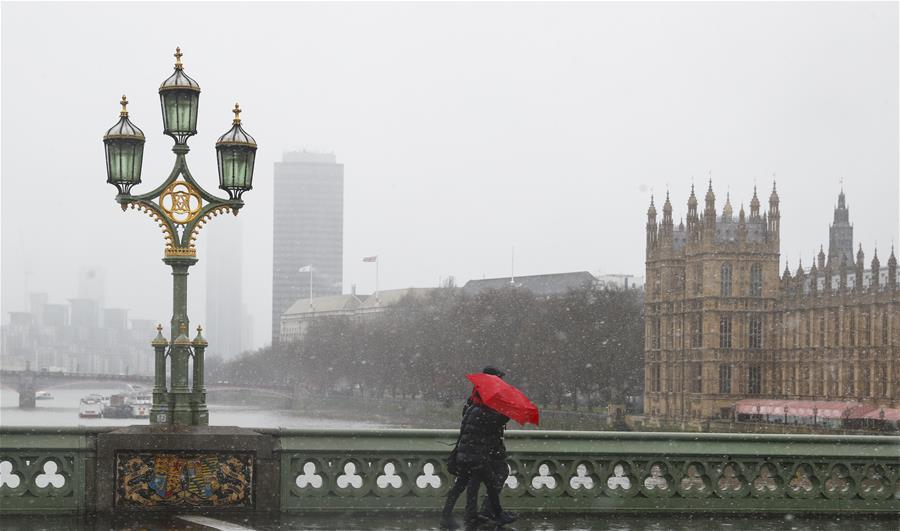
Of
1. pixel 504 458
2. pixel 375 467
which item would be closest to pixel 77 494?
pixel 375 467

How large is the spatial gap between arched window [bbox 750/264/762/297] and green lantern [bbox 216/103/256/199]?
110085 mm

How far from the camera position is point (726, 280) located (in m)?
124

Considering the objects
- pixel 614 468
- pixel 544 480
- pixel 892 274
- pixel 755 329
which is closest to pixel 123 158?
pixel 614 468

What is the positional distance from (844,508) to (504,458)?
186 inches

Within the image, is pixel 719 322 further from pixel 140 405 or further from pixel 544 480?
pixel 544 480

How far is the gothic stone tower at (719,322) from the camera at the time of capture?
122812 mm

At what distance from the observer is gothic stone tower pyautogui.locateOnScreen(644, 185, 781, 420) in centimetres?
12281

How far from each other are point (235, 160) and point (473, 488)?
5.45 metres

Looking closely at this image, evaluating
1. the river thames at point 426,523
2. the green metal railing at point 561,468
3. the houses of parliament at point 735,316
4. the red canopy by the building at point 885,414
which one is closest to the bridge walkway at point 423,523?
the river thames at point 426,523

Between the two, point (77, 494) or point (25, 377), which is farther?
point (25, 377)

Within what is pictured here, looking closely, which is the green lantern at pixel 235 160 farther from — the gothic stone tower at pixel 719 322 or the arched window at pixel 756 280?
the arched window at pixel 756 280

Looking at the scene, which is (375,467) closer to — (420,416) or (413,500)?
(413,500)

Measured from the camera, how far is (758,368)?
12325 cm

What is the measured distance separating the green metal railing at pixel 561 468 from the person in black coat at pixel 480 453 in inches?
51.4
